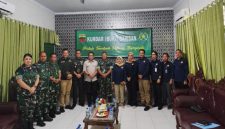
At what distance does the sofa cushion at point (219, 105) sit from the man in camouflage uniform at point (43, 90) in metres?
3.15

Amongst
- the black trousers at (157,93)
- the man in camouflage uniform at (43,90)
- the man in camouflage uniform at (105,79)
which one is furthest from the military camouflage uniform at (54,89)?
the black trousers at (157,93)

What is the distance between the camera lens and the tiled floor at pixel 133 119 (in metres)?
4.16

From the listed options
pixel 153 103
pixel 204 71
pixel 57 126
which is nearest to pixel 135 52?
pixel 153 103

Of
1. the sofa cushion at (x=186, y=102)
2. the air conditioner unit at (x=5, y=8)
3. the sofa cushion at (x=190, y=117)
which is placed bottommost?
the sofa cushion at (x=190, y=117)

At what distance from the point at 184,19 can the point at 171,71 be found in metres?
1.34

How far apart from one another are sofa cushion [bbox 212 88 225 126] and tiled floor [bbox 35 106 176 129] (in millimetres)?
1183

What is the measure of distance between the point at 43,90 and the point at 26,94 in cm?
55

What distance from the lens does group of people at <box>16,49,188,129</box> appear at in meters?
4.91

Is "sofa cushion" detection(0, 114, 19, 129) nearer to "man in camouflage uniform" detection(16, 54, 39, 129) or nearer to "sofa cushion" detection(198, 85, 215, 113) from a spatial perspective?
"man in camouflage uniform" detection(16, 54, 39, 129)

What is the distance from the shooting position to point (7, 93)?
417 centimetres

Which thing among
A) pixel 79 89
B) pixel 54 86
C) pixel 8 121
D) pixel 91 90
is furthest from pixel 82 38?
pixel 8 121

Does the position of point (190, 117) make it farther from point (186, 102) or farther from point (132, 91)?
point (132, 91)

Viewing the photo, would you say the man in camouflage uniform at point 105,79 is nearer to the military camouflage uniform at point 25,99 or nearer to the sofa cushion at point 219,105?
the military camouflage uniform at point 25,99

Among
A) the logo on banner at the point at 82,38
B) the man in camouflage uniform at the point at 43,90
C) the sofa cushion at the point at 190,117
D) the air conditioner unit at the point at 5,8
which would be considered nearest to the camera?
the sofa cushion at the point at 190,117
